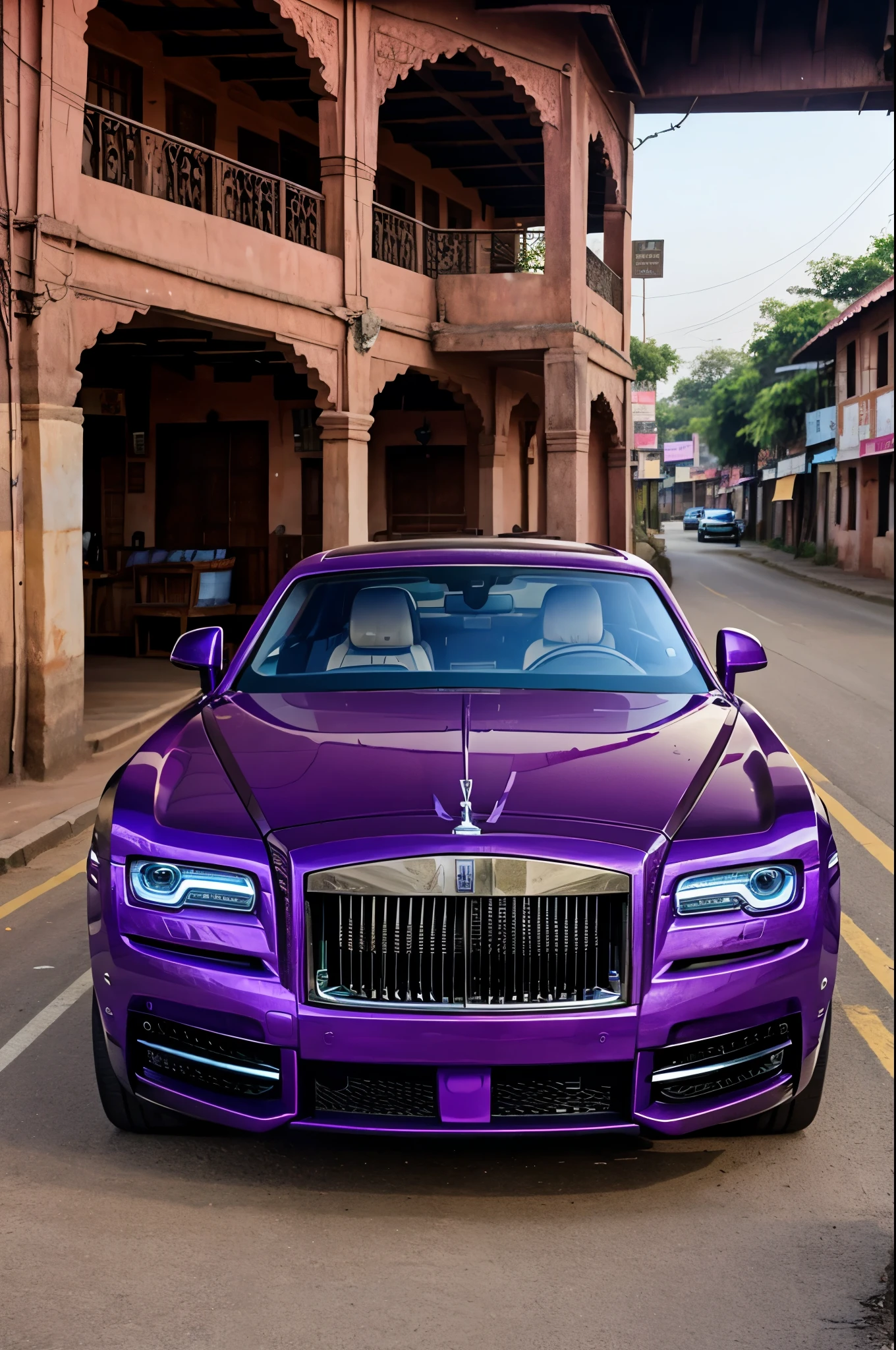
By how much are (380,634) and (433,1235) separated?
2.41m

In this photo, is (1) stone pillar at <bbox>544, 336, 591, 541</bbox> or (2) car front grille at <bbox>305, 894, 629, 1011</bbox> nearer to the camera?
(2) car front grille at <bbox>305, 894, 629, 1011</bbox>

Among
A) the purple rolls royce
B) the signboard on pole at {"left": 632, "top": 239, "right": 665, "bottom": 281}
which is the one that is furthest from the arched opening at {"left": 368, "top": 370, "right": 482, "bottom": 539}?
the signboard on pole at {"left": 632, "top": 239, "right": 665, "bottom": 281}

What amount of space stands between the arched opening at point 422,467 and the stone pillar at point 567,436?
13.4ft

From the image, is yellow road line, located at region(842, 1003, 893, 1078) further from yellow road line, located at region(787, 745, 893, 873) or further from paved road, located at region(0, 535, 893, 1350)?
yellow road line, located at region(787, 745, 893, 873)

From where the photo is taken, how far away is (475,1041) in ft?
11.5

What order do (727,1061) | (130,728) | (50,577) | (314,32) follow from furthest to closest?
(314,32) < (130,728) < (50,577) < (727,1061)

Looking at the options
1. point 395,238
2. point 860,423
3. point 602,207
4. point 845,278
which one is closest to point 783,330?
point 845,278

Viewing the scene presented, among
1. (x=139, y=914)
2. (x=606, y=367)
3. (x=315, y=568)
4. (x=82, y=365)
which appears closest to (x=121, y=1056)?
(x=139, y=914)

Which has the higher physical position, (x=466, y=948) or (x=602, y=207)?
(x=602, y=207)

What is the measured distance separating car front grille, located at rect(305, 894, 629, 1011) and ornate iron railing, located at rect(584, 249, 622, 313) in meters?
18.9

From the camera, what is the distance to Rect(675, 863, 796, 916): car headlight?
361 cm

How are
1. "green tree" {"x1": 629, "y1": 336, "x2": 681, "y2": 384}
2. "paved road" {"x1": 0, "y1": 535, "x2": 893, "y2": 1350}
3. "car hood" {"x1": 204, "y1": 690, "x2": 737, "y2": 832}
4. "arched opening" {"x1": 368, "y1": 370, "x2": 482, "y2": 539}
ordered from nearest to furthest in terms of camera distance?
"paved road" {"x1": 0, "y1": 535, "x2": 893, "y2": 1350} → "car hood" {"x1": 204, "y1": 690, "x2": 737, "y2": 832} → "arched opening" {"x1": 368, "y1": 370, "x2": 482, "y2": 539} → "green tree" {"x1": 629, "y1": 336, "x2": 681, "y2": 384}

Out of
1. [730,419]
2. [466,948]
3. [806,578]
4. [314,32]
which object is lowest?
[466,948]

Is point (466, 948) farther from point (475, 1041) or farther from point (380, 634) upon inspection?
point (380, 634)
